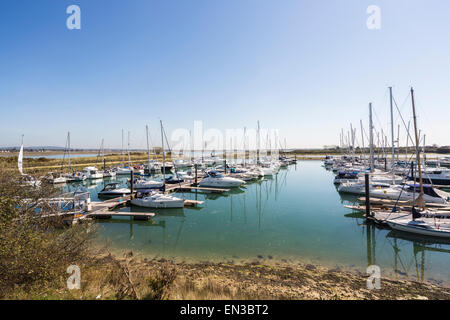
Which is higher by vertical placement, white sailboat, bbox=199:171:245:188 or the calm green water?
white sailboat, bbox=199:171:245:188

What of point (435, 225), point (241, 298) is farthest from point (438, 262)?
point (241, 298)

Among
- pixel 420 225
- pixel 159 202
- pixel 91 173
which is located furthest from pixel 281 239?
pixel 91 173

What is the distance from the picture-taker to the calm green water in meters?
13.0

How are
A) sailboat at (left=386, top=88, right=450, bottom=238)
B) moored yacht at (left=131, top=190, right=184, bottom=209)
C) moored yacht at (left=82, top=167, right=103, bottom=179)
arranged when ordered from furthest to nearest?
moored yacht at (left=82, top=167, right=103, bottom=179)
moored yacht at (left=131, top=190, right=184, bottom=209)
sailboat at (left=386, top=88, right=450, bottom=238)

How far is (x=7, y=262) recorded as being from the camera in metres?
6.26

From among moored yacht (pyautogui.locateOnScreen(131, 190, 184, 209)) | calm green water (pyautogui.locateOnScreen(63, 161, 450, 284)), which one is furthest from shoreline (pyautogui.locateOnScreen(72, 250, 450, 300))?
moored yacht (pyautogui.locateOnScreen(131, 190, 184, 209))

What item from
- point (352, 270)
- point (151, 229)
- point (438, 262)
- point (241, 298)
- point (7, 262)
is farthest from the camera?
point (151, 229)

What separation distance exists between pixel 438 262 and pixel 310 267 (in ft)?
25.7

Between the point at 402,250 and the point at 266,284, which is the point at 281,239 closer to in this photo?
the point at 266,284

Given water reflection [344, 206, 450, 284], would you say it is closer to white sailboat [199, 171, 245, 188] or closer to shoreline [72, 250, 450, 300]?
shoreline [72, 250, 450, 300]

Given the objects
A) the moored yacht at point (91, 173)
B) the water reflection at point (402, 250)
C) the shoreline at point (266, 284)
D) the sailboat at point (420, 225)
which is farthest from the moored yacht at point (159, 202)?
the moored yacht at point (91, 173)

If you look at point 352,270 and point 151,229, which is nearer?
point 352,270
